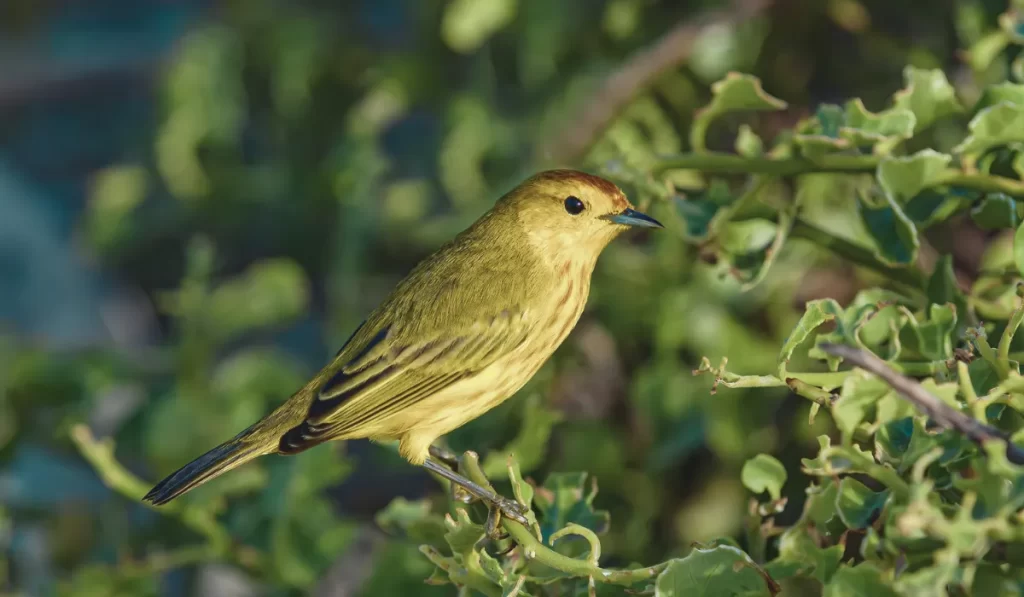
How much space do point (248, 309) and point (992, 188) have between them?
1599 millimetres

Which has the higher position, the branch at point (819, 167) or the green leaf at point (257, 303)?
the branch at point (819, 167)

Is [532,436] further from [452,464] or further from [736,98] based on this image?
[736,98]

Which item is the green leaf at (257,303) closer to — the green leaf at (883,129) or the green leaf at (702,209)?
the green leaf at (702,209)

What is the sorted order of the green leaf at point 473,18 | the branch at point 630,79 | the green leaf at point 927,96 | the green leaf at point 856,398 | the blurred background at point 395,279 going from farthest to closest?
the green leaf at point 473,18, the branch at point 630,79, the blurred background at point 395,279, the green leaf at point 927,96, the green leaf at point 856,398

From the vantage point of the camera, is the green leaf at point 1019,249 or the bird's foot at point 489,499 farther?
the bird's foot at point 489,499

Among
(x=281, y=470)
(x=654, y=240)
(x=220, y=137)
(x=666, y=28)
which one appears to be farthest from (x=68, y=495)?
(x=666, y=28)

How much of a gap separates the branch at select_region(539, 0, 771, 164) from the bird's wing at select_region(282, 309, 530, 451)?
64cm

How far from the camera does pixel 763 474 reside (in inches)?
52.3

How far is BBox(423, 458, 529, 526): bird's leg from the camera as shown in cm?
146

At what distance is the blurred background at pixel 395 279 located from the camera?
7.20 feet

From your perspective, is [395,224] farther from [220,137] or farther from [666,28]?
[666,28]

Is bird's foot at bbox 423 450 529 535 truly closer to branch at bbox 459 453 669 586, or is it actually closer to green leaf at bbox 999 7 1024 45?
branch at bbox 459 453 669 586

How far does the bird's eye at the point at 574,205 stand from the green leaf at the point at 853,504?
102 cm

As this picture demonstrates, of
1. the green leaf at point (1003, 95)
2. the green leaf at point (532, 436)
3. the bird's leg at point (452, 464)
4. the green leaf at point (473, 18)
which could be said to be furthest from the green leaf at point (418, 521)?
the green leaf at point (473, 18)
